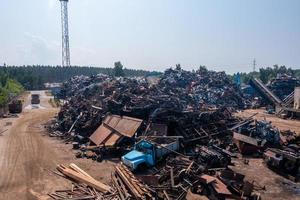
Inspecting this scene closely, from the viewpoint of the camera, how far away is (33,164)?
62.6 feet

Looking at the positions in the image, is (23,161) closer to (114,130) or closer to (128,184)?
(114,130)

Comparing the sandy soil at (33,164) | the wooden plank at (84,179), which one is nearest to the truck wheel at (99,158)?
the sandy soil at (33,164)

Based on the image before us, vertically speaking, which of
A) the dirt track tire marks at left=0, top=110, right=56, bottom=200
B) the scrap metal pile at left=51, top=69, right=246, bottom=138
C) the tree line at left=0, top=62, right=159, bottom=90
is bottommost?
the dirt track tire marks at left=0, top=110, right=56, bottom=200

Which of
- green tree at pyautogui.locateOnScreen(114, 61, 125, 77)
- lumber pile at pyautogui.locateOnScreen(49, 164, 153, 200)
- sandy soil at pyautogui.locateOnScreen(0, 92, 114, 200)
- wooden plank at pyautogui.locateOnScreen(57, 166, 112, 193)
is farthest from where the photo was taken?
green tree at pyautogui.locateOnScreen(114, 61, 125, 77)

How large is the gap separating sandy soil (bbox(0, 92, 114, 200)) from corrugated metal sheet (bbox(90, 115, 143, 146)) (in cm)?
210

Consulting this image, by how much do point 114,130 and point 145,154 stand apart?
208 inches

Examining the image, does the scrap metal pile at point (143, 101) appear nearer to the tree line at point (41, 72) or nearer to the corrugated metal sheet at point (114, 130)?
the corrugated metal sheet at point (114, 130)

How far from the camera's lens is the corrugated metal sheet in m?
21.5

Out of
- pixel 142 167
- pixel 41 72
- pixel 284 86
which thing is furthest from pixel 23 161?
pixel 41 72

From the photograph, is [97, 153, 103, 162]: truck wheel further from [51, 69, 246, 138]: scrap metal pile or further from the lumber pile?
[51, 69, 246, 138]: scrap metal pile

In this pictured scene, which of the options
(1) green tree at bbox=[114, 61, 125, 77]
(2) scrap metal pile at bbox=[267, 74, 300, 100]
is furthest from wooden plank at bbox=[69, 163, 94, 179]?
(1) green tree at bbox=[114, 61, 125, 77]

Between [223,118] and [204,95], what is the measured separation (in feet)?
54.9

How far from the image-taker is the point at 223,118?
26141mm

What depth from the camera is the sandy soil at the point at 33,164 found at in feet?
49.5
